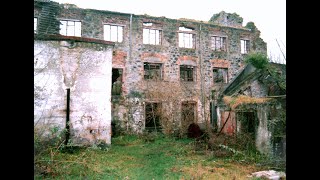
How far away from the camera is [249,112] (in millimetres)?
10438

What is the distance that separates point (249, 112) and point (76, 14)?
1194 cm

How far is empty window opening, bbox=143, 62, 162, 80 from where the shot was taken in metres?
16.5

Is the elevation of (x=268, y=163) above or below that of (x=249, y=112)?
below

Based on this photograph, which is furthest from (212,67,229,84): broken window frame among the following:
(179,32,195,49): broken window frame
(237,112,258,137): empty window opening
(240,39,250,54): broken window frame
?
(237,112,258,137): empty window opening

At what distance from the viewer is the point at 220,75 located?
19031 mm

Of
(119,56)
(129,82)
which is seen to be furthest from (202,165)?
(119,56)

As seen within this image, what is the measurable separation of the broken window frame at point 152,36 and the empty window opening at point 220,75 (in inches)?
205

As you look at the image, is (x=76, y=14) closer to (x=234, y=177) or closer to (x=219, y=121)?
(x=219, y=121)

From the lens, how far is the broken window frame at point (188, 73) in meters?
17.6

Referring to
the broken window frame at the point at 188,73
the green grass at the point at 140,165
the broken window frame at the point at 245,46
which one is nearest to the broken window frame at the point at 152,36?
the broken window frame at the point at 188,73

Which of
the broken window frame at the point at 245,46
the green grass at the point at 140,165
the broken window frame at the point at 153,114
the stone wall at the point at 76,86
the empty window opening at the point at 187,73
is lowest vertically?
the green grass at the point at 140,165

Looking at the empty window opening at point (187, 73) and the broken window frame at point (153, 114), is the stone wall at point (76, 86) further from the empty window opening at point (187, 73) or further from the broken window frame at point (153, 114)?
the empty window opening at point (187, 73)

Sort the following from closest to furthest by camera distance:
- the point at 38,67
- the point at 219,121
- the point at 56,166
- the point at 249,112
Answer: the point at 56,166 → the point at 38,67 → the point at 249,112 → the point at 219,121

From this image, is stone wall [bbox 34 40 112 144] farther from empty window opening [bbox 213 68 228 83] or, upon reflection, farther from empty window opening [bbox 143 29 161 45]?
empty window opening [bbox 213 68 228 83]
